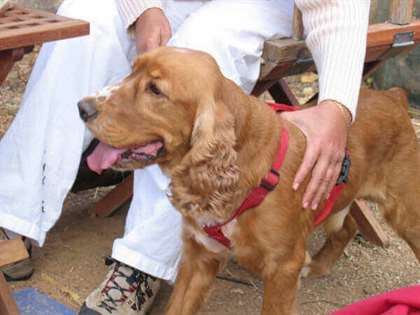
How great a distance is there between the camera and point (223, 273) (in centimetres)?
377

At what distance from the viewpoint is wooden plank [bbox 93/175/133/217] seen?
154 inches

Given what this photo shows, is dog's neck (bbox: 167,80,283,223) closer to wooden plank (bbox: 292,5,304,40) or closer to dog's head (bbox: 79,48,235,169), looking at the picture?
dog's head (bbox: 79,48,235,169)

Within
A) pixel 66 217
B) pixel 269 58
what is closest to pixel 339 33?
pixel 269 58

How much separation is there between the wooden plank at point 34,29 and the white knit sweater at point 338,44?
0.85 meters

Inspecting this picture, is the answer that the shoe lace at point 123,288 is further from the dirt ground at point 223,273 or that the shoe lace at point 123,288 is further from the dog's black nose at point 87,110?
A: the dog's black nose at point 87,110

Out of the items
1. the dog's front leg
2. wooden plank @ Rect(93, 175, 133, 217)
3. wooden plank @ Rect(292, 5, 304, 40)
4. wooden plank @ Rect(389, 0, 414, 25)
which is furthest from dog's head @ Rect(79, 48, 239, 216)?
wooden plank @ Rect(93, 175, 133, 217)

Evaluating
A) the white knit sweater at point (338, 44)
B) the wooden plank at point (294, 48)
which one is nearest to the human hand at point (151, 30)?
the wooden plank at point (294, 48)

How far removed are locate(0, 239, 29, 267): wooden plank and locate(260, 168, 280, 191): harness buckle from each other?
33.9 inches

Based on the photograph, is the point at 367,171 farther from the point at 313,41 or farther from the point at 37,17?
the point at 37,17

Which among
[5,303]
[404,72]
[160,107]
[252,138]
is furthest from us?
[404,72]

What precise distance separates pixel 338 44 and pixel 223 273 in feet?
4.26

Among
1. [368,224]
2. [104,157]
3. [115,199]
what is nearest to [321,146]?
[104,157]

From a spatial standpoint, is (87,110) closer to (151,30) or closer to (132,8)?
(151,30)

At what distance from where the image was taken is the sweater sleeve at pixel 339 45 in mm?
2895
